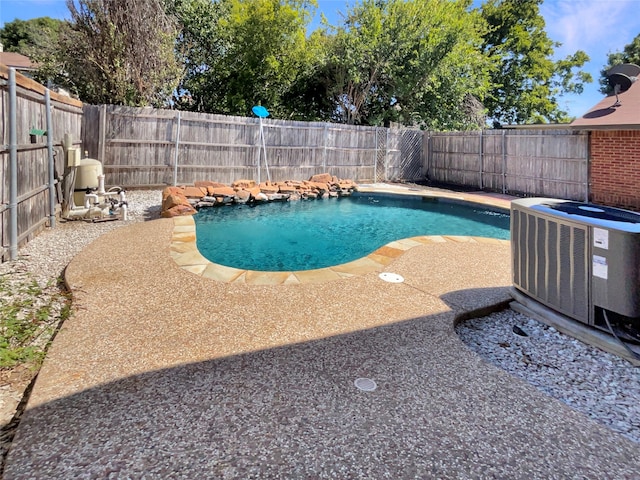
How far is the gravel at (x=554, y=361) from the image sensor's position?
2.26m

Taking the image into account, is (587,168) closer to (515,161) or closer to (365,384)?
(515,161)

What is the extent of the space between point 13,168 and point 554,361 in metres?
5.14

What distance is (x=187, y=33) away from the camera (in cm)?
1380

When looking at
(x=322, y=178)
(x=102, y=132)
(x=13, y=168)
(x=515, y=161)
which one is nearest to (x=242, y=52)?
(x=322, y=178)

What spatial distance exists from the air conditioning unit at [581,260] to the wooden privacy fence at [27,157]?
15.8 feet

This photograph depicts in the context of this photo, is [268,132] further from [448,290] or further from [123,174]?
[448,290]

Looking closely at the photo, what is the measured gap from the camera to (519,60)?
21422 mm

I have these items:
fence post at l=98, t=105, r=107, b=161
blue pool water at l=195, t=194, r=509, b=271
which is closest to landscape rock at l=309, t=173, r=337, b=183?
blue pool water at l=195, t=194, r=509, b=271

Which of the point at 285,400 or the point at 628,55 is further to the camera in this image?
the point at 628,55

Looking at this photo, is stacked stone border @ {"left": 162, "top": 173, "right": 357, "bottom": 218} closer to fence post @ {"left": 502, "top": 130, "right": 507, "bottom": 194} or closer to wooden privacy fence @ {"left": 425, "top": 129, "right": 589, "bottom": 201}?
wooden privacy fence @ {"left": 425, "top": 129, "right": 589, "bottom": 201}

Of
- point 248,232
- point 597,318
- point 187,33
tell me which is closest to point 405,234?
point 248,232

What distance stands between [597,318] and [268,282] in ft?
8.79

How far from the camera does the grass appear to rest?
94.3 inches

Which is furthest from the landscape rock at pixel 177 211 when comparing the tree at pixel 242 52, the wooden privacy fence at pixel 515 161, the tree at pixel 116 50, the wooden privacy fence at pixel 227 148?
the wooden privacy fence at pixel 515 161
